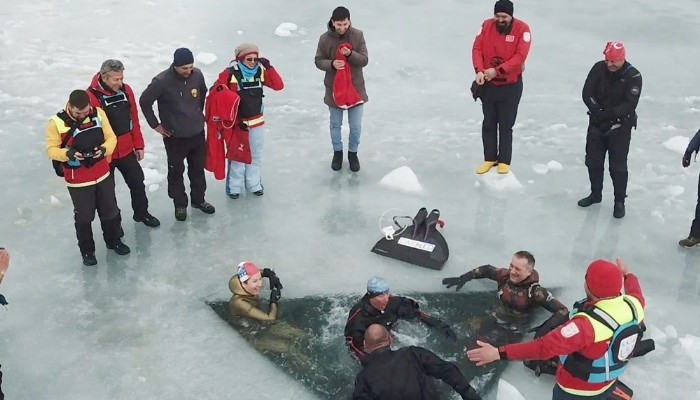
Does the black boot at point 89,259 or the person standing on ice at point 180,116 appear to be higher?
the person standing on ice at point 180,116

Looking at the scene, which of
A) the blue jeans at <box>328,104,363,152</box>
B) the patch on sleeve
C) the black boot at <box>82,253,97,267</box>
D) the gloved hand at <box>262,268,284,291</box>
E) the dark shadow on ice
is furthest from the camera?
the blue jeans at <box>328,104,363,152</box>

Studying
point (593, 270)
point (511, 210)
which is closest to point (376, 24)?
point (511, 210)

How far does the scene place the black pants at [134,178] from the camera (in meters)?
5.68

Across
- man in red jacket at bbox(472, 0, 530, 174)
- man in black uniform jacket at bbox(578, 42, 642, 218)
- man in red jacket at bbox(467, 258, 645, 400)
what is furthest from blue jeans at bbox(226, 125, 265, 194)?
→ man in red jacket at bbox(467, 258, 645, 400)

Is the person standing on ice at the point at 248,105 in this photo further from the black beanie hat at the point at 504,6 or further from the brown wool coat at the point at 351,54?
the black beanie hat at the point at 504,6

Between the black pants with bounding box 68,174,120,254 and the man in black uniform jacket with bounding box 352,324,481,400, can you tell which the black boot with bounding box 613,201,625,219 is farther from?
the black pants with bounding box 68,174,120,254

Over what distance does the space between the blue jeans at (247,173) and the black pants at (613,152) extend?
119 inches

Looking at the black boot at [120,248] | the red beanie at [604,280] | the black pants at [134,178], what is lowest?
the black boot at [120,248]

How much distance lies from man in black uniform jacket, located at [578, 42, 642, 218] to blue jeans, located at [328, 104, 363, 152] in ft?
7.10

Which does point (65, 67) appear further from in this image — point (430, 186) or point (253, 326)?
point (253, 326)

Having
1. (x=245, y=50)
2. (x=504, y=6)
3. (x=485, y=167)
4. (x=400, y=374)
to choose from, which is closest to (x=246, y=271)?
(x=400, y=374)

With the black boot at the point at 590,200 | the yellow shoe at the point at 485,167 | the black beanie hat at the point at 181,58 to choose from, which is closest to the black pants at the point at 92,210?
the black beanie hat at the point at 181,58

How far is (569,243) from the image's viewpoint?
594 centimetres

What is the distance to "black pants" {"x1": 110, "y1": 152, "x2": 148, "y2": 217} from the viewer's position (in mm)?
5676
